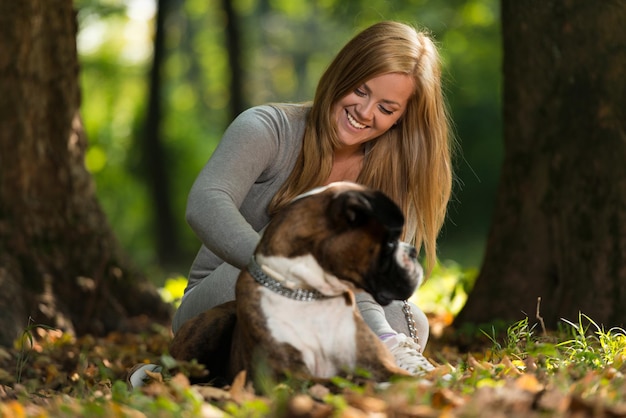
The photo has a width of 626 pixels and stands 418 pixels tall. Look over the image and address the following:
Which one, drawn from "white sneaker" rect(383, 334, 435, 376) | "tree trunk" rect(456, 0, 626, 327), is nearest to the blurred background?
"tree trunk" rect(456, 0, 626, 327)

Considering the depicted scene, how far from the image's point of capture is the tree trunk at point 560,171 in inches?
234

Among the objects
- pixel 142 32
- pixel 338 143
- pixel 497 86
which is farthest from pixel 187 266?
pixel 142 32

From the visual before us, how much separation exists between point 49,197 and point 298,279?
3860mm

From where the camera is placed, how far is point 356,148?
5293mm

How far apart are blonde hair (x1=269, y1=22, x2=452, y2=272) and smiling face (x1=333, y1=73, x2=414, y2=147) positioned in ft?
0.12

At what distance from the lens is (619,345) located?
4543 millimetres

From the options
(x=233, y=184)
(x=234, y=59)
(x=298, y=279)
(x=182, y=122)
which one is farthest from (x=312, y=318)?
(x=182, y=122)

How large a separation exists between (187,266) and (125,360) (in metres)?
12.1

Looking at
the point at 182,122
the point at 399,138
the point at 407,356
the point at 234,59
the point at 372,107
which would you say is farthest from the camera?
the point at 182,122

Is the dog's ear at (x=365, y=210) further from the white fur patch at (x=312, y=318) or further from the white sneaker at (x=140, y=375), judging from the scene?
the white sneaker at (x=140, y=375)

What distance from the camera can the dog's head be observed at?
3510 mm

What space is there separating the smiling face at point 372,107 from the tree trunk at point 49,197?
2795 millimetres

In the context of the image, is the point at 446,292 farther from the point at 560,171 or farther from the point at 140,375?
the point at 140,375

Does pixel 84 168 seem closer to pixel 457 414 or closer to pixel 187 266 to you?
pixel 457 414
